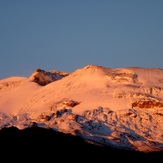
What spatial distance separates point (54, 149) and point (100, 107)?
16023mm

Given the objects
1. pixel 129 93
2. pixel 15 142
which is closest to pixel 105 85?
pixel 129 93

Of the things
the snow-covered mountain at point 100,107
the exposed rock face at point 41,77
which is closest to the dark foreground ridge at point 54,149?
the snow-covered mountain at point 100,107

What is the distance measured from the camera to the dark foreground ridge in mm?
42562

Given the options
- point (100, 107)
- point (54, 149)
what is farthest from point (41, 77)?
point (54, 149)

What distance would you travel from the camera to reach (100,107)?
194ft

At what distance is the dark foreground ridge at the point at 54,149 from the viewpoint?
140ft

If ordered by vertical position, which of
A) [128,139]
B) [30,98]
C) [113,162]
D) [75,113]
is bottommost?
[113,162]

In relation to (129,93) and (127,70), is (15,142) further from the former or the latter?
(127,70)

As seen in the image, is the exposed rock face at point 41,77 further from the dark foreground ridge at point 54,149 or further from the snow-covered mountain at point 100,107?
the dark foreground ridge at point 54,149

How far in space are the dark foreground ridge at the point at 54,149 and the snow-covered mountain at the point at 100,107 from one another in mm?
2904

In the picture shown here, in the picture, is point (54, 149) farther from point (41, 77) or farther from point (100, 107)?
point (41, 77)

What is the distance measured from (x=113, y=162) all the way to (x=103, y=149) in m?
2.99

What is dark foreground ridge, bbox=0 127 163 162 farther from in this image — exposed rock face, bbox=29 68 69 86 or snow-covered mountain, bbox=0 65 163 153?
exposed rock face, bbox=29 68 69 86

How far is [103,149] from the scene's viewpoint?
46.8 meters
